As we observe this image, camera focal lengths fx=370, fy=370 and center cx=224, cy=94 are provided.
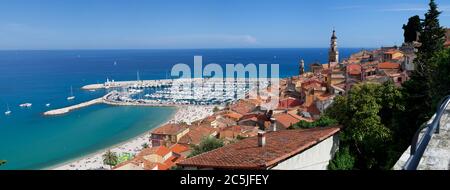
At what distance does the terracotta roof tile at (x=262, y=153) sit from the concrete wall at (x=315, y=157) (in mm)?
145

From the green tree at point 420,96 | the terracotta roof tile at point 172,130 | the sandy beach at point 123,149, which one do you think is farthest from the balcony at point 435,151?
the terracotta roof tile at point 172,130

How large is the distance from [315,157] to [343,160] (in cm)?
119

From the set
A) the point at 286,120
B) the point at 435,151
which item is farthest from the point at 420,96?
the point at 286,120

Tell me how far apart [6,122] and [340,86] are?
4895 centimetres

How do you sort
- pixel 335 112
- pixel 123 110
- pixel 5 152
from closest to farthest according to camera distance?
1. pixel 335 112
2. pixel 5 152
3. pixel 123 110

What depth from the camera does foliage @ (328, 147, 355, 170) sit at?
902 centimetres

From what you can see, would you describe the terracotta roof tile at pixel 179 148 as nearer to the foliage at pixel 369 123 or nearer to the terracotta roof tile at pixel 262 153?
the foliage at pixel 369 123

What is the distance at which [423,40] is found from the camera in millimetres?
17547

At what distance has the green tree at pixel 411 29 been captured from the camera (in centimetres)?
4023

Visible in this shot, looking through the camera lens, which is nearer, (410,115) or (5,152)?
(410,115)

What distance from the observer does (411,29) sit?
41812 mm

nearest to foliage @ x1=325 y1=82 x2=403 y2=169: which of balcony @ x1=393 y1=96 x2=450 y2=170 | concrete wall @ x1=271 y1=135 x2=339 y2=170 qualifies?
concrete wall @ x1=271 y1=135 x2=339 y2=170
